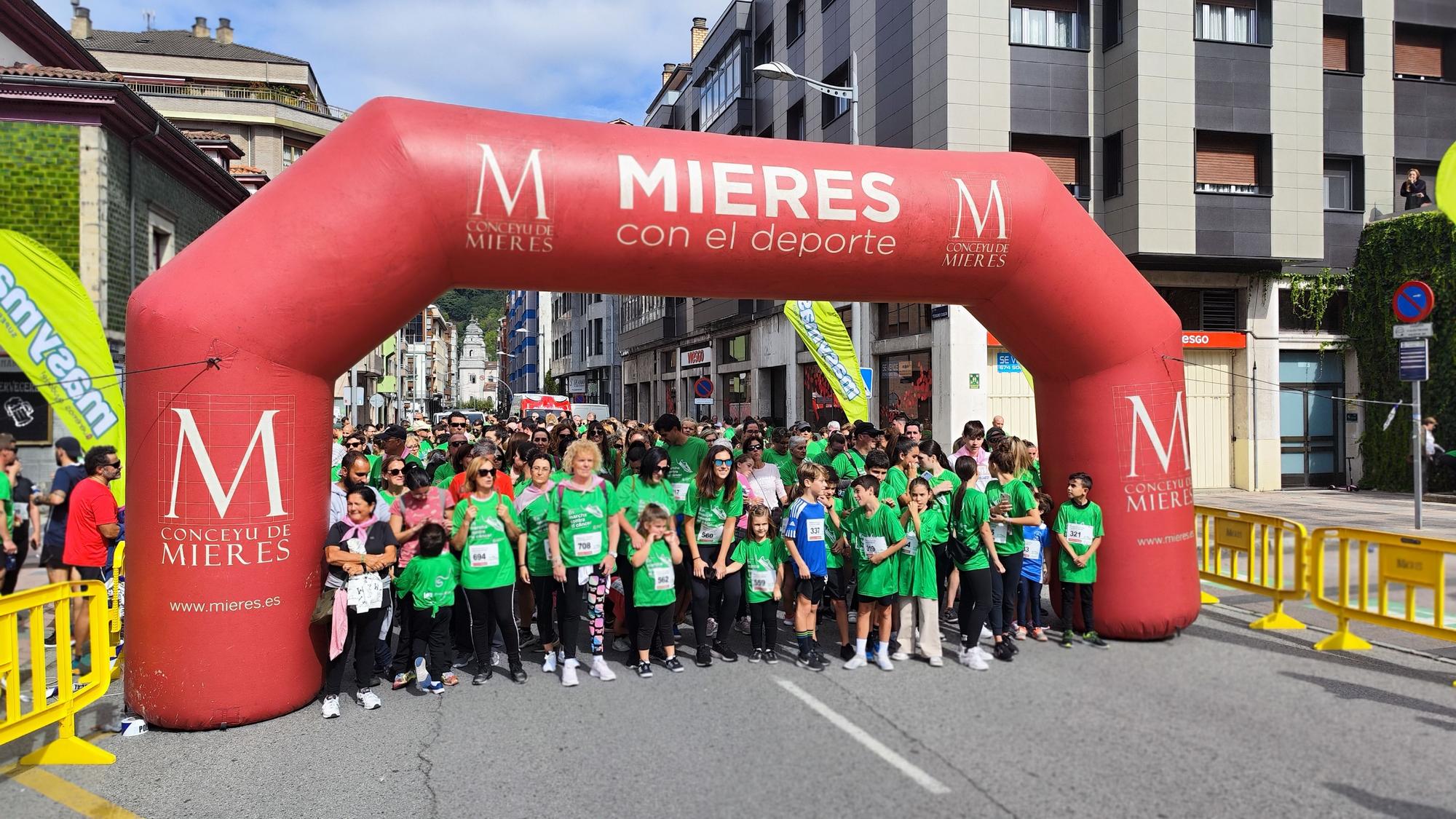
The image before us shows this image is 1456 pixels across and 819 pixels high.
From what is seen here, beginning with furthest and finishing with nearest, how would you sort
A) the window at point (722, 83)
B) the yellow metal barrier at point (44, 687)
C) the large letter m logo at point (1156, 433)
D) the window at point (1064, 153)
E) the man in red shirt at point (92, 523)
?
the window at point (722, 83)
the window at point (1064, 153)
the large letter m logo at point (1156, 433)
the man in red shirt at point (92, 523)
the yellow metal barrier at point (44, 687)

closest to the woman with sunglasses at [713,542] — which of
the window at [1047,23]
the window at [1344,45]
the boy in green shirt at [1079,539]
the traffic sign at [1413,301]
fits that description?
the boy in green shirt at [1079,539]

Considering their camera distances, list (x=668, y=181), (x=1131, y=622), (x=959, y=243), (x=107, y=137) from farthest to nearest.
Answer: (x=107, y=137), (x=1131, y=622), (x=959, y=243), (x=668, y=181)

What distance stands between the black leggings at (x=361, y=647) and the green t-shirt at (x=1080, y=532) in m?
5.35

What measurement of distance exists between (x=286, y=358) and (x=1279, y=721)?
6697 mm

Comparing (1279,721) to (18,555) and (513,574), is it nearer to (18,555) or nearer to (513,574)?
(513,574)

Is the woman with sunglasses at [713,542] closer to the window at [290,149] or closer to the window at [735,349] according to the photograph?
the window at [735,349]

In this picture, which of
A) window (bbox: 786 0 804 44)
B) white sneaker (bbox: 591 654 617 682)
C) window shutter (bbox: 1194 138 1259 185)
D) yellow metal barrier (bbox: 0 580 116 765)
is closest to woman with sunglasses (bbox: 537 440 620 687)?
white sneaker (bbox: 591 654 617 682)

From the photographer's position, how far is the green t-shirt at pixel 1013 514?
7.46m

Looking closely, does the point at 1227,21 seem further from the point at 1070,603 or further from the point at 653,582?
the point at 653,582

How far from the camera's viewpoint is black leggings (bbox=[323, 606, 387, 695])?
237 inches

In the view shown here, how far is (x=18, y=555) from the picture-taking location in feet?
26.9

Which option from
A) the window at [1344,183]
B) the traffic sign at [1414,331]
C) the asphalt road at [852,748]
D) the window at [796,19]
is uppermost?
the window at [796,19]

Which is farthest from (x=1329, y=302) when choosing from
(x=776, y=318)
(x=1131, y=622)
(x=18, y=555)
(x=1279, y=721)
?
(x=18, y=555)

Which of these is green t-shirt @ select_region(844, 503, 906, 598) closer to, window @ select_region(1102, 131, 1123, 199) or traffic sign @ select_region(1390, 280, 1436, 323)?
traffic sign @ select_region(1390, 280, 1436, 323)
